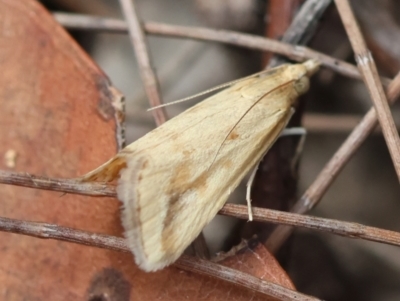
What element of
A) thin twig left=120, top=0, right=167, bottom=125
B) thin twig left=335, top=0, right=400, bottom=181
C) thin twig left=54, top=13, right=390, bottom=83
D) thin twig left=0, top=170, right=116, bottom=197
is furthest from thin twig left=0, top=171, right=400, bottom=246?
thin twig left=54, top=13, right=390, bottom=83

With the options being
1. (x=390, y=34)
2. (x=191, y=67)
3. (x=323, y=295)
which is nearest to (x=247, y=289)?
(x=323, y=295)

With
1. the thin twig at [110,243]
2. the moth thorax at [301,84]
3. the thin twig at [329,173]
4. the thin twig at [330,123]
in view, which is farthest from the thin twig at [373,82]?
the thin twig at [330,123]

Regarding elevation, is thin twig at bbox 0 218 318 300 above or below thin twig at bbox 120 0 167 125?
below

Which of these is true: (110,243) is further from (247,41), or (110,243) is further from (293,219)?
(247,41)

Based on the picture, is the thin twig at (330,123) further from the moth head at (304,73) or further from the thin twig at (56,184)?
the thin twig at (56,184)

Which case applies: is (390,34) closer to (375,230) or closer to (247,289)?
(375,230)

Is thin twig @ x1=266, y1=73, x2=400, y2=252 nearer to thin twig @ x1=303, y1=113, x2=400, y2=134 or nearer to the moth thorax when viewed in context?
the moth thorax

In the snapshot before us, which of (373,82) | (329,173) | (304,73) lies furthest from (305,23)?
(329,173)
